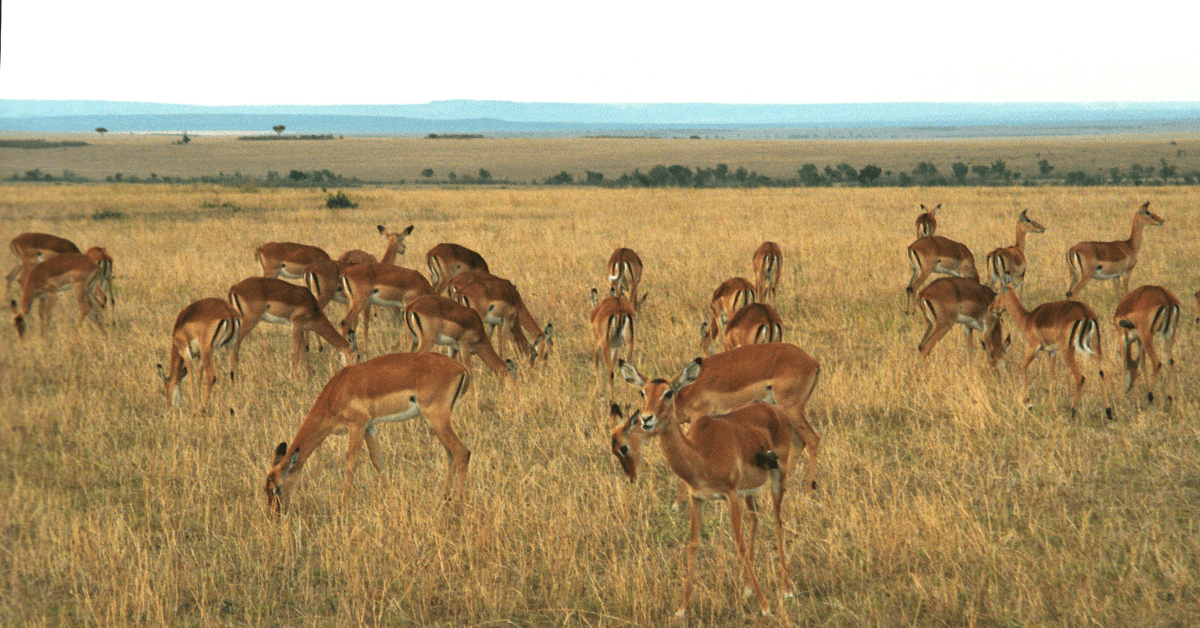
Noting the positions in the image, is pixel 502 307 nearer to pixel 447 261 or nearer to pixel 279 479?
pixel 447 261

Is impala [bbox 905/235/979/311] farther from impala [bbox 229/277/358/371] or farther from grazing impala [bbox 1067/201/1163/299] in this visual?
impala [bbox 229/277/358/371]

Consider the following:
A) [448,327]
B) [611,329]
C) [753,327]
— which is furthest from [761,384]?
[448,327]

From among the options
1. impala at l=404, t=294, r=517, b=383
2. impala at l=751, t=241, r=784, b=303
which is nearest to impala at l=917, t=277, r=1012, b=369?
impala at l=751, t=241, r=784, b=303

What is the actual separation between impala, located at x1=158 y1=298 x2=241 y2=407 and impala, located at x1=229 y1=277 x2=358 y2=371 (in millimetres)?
986

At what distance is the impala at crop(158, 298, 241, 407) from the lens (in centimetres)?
910

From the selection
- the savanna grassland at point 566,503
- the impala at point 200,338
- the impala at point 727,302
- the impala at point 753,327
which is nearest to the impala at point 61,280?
the savanna grassland at point 566,503

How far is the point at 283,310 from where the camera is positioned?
10547mm

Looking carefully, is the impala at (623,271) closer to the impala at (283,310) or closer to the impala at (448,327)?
the impala at (448,327)

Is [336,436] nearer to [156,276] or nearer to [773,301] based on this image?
[773,301]

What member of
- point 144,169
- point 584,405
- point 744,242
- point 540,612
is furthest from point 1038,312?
point 144,169

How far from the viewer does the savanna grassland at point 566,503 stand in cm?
519

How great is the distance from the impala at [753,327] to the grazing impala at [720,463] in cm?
386

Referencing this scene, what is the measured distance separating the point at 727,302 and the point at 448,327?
3507mm

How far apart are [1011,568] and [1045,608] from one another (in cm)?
43
